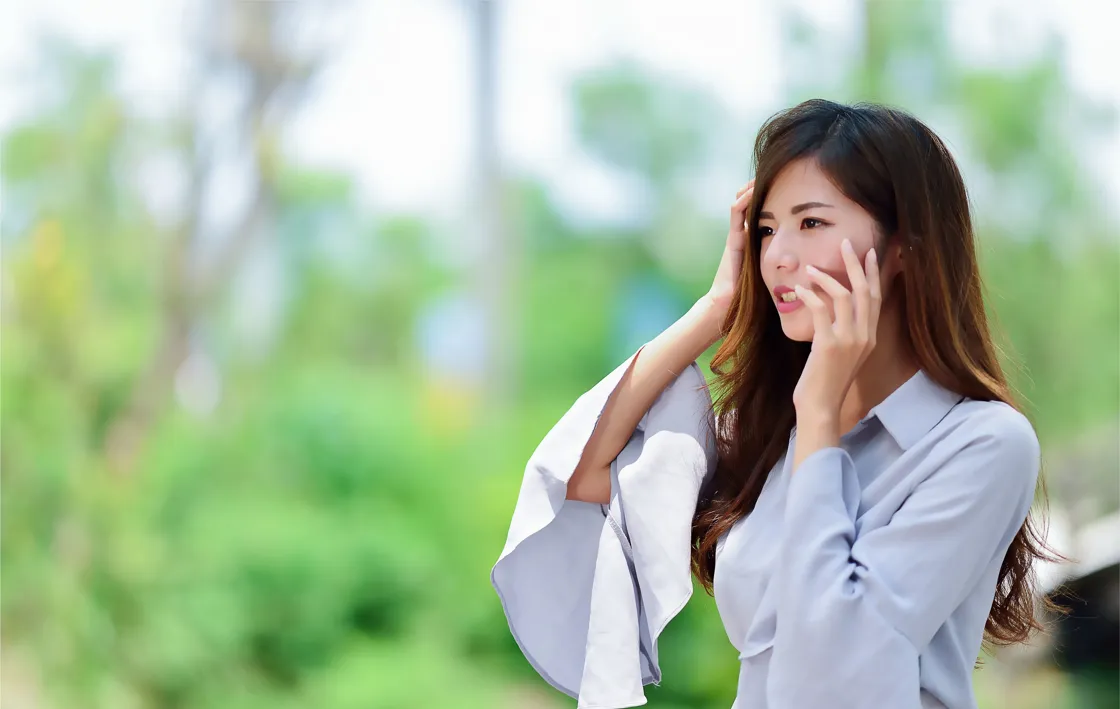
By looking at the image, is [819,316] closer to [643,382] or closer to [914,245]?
[914,245]

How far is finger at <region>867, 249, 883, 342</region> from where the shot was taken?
3.91 feet

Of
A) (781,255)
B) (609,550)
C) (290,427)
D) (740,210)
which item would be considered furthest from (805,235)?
(290,427)

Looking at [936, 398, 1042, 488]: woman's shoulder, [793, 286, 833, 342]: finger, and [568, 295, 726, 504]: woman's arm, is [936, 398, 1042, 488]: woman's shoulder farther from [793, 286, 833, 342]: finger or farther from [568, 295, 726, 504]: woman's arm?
[568, 295, 726, 504]: woman's arm

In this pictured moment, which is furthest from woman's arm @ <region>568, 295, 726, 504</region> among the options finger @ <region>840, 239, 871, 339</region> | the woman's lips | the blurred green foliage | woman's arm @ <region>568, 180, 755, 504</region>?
the blurred green foliage

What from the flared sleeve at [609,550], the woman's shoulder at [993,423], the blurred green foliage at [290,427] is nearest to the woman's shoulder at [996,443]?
the woman's shoulder at [993,423]

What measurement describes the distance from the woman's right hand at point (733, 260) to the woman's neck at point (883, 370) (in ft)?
0.60

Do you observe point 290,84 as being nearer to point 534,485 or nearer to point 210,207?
point 210,207

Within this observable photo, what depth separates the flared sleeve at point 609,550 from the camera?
1.36 meters

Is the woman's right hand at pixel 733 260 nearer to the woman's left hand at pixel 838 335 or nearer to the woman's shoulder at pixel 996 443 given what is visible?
the woman's left hand at pixel 838 335

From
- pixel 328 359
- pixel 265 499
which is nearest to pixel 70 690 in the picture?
pixel 265 499

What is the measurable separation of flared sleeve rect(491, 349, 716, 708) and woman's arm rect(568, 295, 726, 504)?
14 mm

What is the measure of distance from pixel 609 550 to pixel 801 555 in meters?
0.34

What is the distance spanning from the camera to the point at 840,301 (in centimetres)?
119

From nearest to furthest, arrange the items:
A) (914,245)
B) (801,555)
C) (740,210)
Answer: (801,555), (914,245), (740,210)
